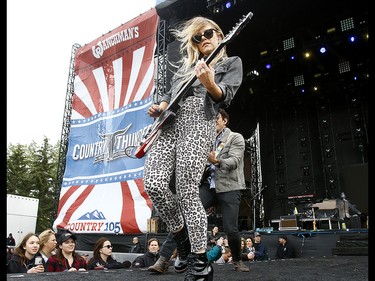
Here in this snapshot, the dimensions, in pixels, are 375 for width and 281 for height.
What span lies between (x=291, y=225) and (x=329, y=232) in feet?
7.08

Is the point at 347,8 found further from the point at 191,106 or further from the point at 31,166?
the point at 31,166

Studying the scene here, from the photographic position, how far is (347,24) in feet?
32.9

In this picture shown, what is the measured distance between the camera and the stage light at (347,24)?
9992 millimetres

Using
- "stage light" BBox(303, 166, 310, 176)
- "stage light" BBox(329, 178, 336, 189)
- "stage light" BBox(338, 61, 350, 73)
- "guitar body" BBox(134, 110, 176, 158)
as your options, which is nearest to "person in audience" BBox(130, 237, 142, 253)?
"guitar body" BBox(134, 110, 176, 158)

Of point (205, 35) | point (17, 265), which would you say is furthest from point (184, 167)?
point (17, 265)

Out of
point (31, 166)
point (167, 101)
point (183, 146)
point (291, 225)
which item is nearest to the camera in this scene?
point (183, 146)

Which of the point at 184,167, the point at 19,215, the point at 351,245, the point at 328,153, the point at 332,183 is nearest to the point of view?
the point at 184,167

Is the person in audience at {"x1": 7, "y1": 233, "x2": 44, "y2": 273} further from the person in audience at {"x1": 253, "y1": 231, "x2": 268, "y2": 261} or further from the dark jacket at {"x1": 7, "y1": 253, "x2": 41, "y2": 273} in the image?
the person in audience at {"x1": 253, "y1": 231, "x2": 268, "y2": 261}

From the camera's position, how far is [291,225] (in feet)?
26.8

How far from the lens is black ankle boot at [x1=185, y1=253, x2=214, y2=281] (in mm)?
1488

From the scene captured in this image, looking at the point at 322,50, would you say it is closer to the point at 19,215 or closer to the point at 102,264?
the point at 102,264

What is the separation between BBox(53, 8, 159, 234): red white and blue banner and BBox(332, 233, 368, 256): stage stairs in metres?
4.05

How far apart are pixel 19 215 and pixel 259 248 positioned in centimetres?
1099

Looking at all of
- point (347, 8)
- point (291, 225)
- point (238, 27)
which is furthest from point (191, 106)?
point (347, 8)
